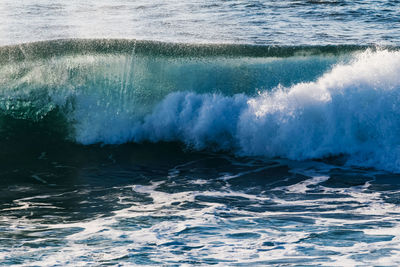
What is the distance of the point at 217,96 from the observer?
1051 centimetres

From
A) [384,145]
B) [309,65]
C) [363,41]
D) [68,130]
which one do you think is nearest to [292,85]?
[309,65]

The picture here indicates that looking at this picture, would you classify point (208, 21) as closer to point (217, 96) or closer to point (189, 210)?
point (217, 96)

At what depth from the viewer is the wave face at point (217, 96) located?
947 centimetres

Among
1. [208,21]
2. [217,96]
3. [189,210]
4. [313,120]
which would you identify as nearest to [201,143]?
[217,96]

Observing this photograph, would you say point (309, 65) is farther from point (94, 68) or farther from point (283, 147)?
point (94, 68)

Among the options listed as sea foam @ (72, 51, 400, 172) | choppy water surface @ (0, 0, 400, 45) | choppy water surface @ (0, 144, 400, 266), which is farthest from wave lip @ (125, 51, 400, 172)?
choppy water surface @ (0, 0, 400, 45)

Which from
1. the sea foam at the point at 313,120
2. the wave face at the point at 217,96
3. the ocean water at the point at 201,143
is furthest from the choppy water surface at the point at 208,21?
the sea foam at the point at 313,120

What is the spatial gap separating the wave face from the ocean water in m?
0.02

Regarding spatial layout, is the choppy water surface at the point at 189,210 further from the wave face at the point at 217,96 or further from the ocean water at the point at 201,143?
the wave face at the point at 217,96

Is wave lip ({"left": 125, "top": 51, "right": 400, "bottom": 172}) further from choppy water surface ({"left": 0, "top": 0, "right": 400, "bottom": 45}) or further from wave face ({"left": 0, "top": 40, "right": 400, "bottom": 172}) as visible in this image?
choppy water surface ({"left": 0, "top": 0, "right": 400, "bottom": 45})

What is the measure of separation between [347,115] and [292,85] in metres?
1.13

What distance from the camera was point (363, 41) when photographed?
12.3 metres

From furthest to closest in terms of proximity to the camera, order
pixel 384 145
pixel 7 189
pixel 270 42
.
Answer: pixel 270 42 < pixel 384 145 < pixel 7 189

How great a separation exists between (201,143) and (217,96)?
2.93 ft
